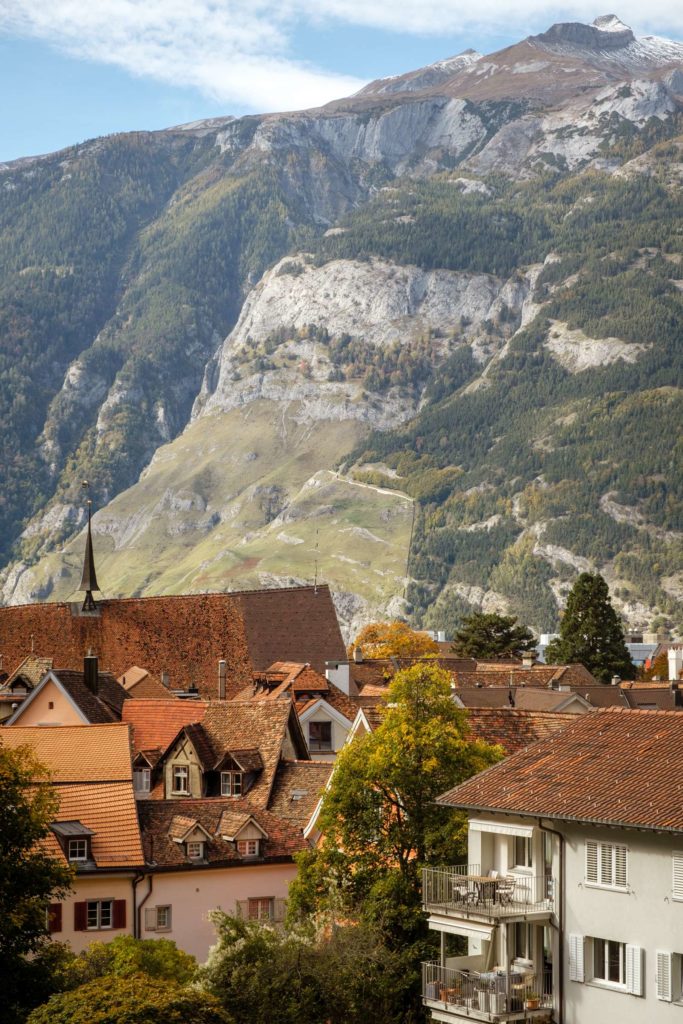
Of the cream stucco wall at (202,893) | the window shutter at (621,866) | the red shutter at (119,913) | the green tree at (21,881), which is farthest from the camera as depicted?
the cream stucco wall at (202,893)

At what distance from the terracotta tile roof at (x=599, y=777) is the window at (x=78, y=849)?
17815mm

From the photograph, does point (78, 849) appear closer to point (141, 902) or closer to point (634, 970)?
point (141, 902)

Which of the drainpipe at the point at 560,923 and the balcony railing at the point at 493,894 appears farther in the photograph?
the balcony railing at the point at 493,894

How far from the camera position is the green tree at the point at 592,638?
179m

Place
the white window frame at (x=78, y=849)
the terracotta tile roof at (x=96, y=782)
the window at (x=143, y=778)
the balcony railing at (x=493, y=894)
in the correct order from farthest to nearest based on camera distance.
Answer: the window at (x=143, y=778) < the terracotta tile roof at (x=96, y=782) < the white window frame at (x=78, y=849) < the balcony railing at (x=493, y=894)

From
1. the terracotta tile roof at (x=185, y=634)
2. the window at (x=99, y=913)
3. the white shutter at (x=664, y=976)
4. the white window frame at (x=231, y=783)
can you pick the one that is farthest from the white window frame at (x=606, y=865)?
the terracotta tile roof at (x=185, y=634)

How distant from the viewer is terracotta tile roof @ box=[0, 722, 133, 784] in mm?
66375

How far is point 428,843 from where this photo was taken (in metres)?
48.7

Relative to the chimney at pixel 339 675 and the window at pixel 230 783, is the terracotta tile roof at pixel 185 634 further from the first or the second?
the window at pixel 230 783

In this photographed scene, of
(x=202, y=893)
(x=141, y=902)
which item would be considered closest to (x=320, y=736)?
(x=202, y=893)

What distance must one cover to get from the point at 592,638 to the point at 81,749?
117m

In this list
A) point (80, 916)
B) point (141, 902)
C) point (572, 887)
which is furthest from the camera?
point (141, 902)

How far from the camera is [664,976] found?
39531 millimetres

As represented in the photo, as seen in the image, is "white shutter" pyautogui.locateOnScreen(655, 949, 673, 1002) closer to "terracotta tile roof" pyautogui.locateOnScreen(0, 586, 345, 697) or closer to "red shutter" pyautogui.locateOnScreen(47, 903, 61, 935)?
"red shutter" pyautogui.locateOnScreen(47, 903, 61, 935)
